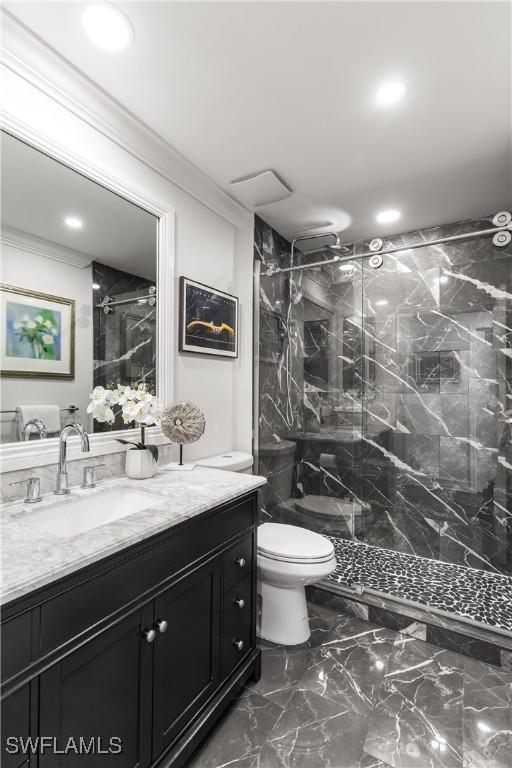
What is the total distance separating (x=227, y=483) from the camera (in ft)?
5.32

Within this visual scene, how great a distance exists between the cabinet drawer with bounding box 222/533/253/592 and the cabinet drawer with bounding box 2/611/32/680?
0.77 metres

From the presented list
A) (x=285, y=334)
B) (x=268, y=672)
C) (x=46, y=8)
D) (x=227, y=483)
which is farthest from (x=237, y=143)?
(x=268, y=672)

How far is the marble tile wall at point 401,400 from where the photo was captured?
262 cm

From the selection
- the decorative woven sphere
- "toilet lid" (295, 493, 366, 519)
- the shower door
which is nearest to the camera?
the decorative woven sphere

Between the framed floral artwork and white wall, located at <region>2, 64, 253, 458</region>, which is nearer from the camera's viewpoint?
the framed floral artwork

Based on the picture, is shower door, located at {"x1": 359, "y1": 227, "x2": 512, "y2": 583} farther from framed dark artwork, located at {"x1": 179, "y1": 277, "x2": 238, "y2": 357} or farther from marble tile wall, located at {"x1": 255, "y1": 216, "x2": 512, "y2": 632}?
framed dark artwork, located at {"x1": 179, "y1": 277, "x2": 238, "y2": 357}

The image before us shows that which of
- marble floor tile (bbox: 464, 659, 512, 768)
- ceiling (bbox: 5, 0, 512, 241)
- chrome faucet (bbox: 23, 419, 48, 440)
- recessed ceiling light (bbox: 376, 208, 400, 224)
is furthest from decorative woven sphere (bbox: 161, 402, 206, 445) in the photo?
recessed ceiling light (bbox: 376, 208, 400, 224)

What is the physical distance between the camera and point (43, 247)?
4.87 feet

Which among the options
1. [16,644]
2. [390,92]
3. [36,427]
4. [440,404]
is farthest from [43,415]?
[440,404]


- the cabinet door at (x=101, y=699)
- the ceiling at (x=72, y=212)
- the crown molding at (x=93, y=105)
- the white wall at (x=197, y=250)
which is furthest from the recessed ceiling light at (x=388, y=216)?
the cabinet door at (x=101, y=699)

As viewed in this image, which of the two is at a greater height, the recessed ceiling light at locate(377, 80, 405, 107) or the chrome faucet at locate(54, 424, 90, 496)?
the recessed ceiling light at locate(377, 80, 405, 107)

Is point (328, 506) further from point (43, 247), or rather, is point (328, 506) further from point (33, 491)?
point (43, 247)

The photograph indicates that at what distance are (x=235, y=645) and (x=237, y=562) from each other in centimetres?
34

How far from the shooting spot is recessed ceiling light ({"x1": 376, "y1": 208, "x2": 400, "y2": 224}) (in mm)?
2688
